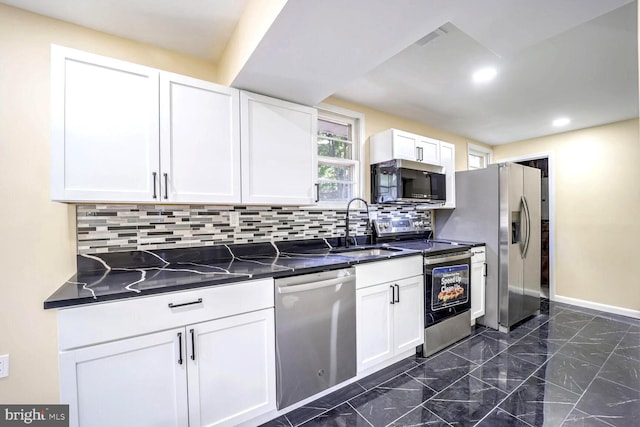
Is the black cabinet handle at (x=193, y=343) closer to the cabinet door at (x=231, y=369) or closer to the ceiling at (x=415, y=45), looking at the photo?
the cabinet door at (x=231, y=369)

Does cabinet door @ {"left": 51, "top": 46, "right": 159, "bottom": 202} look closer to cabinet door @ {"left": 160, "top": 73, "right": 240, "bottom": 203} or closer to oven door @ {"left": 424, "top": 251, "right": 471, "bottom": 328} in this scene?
cabinet door @ {"left": 160, "top": 73, "right": 240, "bottom": 203}

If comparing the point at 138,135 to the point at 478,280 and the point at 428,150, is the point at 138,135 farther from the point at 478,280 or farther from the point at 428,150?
the point at 478,280

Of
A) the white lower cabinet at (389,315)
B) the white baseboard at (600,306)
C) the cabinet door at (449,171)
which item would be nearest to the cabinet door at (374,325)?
the white lower cabinet at (389,315)

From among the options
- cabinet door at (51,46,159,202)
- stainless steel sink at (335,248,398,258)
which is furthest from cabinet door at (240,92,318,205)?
stainless steel sink at (335,248,398,258)

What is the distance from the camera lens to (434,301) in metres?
2.44

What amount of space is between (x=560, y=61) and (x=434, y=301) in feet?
7.20

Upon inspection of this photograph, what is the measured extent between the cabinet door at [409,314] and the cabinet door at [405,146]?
1262mm

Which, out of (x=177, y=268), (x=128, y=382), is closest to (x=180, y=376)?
(x=128, y=382)

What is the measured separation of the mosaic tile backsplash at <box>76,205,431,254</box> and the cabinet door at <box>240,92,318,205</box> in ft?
1.08

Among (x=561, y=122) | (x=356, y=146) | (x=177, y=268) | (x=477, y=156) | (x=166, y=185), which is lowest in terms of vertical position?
(x=177, y=268)

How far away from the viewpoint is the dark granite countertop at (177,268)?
1231mm

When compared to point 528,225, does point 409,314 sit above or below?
below

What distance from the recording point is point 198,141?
→ 66.6 inches

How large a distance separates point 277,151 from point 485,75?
1.90 m
